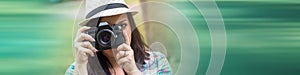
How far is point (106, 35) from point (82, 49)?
1.6 inches

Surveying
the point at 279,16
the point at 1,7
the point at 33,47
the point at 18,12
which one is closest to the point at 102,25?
the point at 33,47

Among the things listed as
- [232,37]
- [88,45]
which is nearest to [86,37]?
[88,45]

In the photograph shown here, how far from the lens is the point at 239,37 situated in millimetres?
1818

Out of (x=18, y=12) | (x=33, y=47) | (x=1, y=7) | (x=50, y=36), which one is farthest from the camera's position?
(x=1, y=7)

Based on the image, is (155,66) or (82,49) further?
(155,66)

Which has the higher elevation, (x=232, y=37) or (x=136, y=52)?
(x=232, y=37)

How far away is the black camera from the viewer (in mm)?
707

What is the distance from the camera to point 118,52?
0.73 meters

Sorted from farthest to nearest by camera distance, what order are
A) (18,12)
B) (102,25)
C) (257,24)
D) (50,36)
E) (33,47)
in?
(257,24) → (18,12) → (33,47) → (50,36) → (102,25)

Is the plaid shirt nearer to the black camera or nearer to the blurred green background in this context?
the black camera

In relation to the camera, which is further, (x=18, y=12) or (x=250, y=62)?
(x=250, y=62)

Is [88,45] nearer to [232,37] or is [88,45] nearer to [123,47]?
[123,47]

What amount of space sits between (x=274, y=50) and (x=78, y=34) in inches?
51.3

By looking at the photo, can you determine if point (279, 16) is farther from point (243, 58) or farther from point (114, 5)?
point (114, 5)
